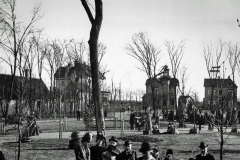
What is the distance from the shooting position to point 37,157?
39.7ft

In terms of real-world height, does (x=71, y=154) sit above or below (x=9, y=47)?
below

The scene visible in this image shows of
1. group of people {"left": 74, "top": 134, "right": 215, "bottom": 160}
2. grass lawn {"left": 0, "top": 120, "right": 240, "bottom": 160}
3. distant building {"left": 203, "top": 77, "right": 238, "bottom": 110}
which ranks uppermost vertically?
distant building {"left": 203, "top": 77, "right": 238, "bottom": 110}

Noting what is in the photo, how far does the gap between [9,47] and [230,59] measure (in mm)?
25938

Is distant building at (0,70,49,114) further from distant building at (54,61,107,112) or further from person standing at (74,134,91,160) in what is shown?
person standing at (74,134,91,160)

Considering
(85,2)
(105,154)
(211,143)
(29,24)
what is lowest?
(211,143)

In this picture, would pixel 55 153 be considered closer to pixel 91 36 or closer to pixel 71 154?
pixel 71 154

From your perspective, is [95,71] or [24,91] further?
[24,91]

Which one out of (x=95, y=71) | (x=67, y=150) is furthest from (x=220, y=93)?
(x=67, y=150)

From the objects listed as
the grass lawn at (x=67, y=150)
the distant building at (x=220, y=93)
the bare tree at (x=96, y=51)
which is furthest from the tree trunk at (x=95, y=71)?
the distant building at (x=220, y=93)

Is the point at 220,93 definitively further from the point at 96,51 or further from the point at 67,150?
the point at 67,150

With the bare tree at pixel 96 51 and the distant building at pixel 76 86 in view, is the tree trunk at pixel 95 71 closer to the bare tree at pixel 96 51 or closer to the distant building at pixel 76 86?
the bare tree at pixel 96 51

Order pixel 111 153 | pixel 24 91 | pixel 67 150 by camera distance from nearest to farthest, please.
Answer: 1. pixel 111 153
2. pixel 67 150
3. pixel 24 91

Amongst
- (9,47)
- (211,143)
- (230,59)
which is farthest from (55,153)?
(230,59)

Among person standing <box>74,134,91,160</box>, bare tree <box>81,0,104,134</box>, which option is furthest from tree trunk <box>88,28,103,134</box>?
person standing <box>74,134,91,160</box>
